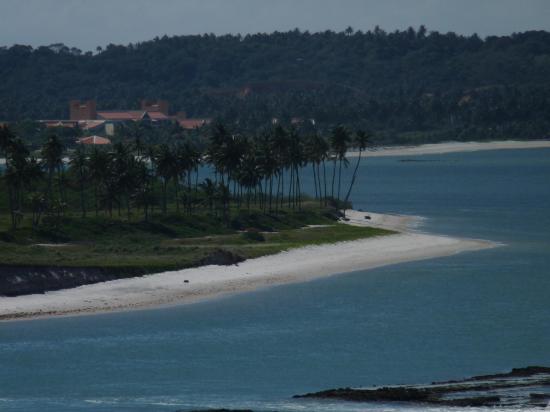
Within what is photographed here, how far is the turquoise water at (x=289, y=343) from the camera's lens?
200 ft

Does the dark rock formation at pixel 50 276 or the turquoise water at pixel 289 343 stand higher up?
the dark rock formation at pixel 50 276

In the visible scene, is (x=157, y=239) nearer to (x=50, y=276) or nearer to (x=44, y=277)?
(x=50, y=276)

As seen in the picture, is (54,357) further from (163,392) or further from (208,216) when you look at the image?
(208,216)

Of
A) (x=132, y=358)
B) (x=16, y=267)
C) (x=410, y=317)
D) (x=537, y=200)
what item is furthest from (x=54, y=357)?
Answer: (x=537, y=200)

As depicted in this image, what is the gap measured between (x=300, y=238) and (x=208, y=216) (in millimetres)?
9053

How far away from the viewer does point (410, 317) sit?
80000 mm

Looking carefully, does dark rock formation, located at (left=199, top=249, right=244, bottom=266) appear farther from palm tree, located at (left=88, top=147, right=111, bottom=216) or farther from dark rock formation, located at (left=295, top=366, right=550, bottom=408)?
dark rock formation, located at (left=295, top=366, right=550, bottom=408)

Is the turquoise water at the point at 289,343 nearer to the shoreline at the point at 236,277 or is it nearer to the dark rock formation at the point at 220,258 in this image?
the shoreline at the point at 236,277

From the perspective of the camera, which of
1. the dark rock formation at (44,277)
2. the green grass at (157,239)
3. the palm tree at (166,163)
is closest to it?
the dark rock formation at (44,277)

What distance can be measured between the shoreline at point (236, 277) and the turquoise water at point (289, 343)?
1862 millimetres

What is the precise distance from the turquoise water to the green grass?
837 cm

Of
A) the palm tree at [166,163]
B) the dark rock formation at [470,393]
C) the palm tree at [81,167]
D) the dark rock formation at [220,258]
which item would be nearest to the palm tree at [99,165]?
the palm tree at [81,167]

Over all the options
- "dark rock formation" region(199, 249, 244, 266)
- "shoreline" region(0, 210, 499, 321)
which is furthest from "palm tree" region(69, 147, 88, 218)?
"shoreline" region(0, 210, 499, 321)

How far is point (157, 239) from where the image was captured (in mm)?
103438
